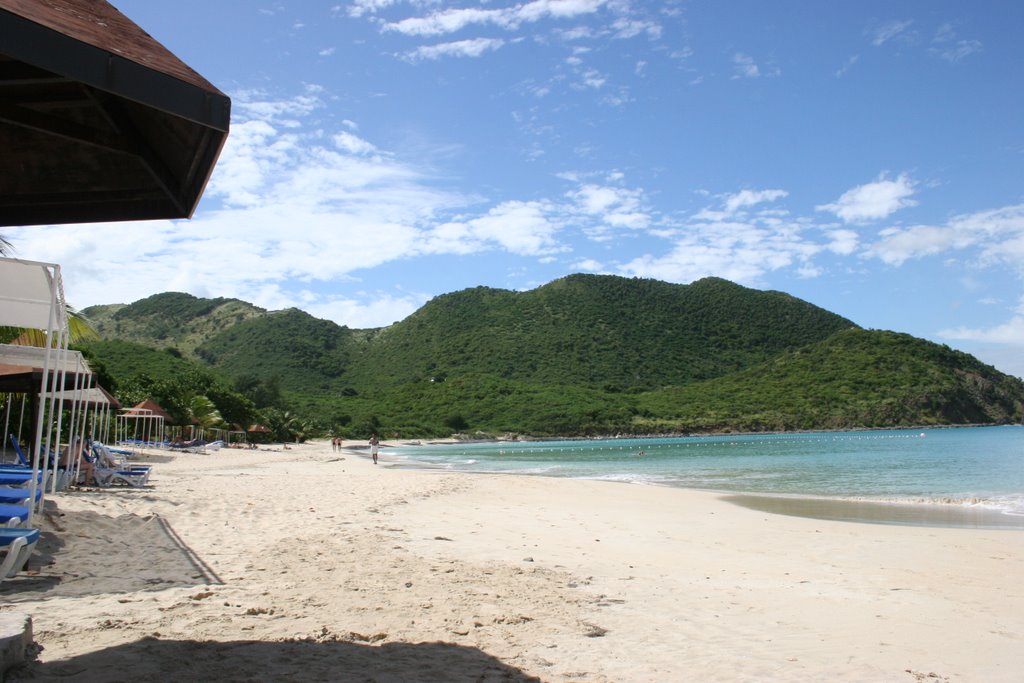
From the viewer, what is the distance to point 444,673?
3988 millimetres

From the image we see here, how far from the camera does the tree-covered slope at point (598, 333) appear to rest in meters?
102

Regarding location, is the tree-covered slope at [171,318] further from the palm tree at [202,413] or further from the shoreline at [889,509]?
the shoreline at [889,509]

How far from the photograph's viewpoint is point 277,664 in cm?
396

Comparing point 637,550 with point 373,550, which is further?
point 637,550

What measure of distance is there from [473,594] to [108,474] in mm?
9978

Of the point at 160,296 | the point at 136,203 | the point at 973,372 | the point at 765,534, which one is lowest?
the point at 765,534

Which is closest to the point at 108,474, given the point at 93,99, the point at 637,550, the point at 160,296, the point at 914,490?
the point at 637,550

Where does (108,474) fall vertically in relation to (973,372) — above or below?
below

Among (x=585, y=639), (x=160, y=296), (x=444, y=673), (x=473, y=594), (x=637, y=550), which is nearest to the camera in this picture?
(x=444, y=673)

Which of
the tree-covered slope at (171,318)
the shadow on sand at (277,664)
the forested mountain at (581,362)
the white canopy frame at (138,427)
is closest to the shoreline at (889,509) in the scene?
the shadow on sand at (277,664)

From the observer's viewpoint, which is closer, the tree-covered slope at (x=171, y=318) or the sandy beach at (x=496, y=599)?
the sandy beach at (x=496, y=599)

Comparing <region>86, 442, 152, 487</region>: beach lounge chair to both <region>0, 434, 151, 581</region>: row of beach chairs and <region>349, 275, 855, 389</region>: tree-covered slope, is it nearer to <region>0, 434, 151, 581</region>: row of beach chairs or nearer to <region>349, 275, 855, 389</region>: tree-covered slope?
<region>0, 434, 151, 581</region>: row of beach chairs

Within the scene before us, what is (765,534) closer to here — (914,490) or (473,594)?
(473,594)

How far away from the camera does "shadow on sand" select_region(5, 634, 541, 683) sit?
Result: 12.0 feet
